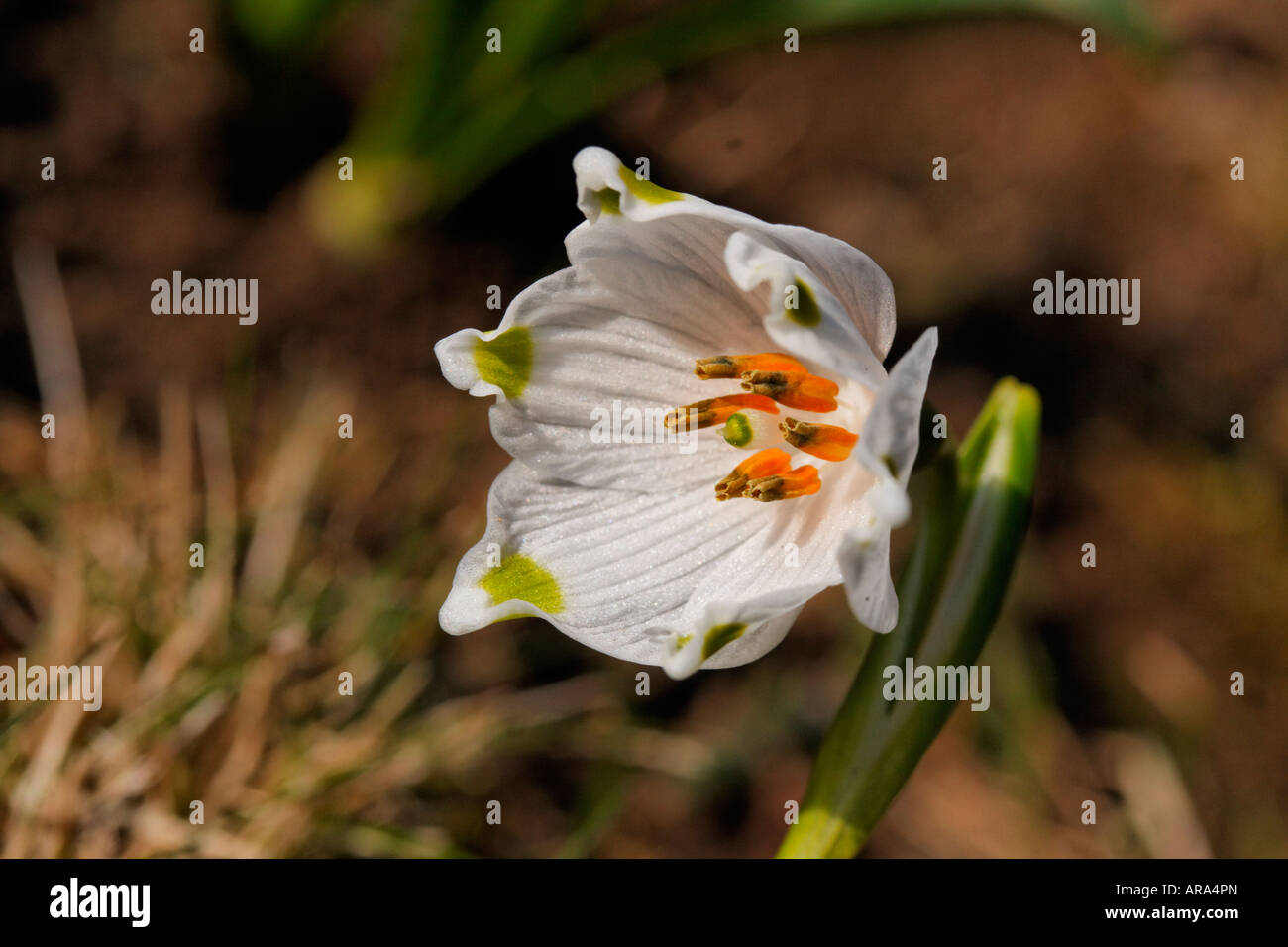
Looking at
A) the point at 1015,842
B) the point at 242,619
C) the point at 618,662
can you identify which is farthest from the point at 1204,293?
the point at 242,619

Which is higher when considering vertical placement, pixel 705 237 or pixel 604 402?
pixel 705 237

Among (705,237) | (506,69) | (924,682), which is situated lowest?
(924,682)

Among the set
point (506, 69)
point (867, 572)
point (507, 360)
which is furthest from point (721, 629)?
point (506, 69)

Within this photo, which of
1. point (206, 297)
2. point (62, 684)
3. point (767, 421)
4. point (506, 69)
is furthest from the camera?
point (206, 297)

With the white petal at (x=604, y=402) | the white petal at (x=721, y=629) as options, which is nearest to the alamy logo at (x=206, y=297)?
the white petal at (x=604, y=402)

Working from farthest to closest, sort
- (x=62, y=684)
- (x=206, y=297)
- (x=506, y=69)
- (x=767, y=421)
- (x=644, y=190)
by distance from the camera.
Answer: (x=206, y=297) < (x=506, y=69) < (x=62, y=684) < (x=767, y=421) < (x=644, y=190)

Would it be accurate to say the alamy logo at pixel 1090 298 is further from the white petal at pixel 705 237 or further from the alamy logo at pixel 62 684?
the alamy logo at pixel 62 684

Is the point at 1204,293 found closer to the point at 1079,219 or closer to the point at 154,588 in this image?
the point at 1079,219

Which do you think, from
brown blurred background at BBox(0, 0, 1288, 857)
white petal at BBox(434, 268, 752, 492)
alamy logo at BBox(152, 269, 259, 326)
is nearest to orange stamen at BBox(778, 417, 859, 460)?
white petal at BBox(434, 268, 752, 492)

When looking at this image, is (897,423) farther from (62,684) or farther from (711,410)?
(62,684)
